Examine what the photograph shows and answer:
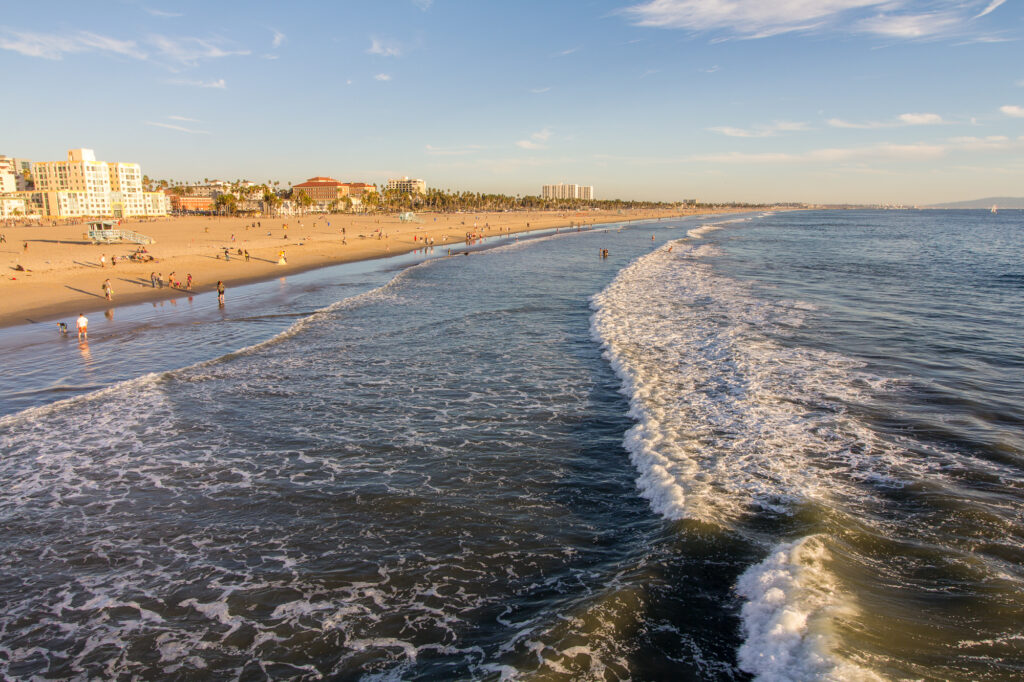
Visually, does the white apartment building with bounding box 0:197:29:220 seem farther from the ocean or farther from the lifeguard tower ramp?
the ocean

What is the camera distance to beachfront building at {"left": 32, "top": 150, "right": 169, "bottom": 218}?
146m

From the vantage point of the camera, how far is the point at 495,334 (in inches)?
916

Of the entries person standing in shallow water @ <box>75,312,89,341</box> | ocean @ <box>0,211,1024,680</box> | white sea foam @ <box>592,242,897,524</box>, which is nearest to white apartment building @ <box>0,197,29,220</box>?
person standing in shallow water @ <box>75,312,89,341</box>

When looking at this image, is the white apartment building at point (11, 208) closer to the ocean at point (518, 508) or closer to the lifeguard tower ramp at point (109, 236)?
the lifeguard tower ramp at point (109, 236)

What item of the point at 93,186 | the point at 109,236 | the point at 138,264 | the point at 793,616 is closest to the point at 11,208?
the point at 93,186

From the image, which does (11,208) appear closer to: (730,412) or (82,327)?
(82,327)

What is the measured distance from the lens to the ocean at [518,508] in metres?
6.67

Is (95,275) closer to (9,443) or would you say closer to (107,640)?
(9,443)

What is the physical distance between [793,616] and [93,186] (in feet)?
678

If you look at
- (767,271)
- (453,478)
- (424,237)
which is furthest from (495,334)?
(424,237)

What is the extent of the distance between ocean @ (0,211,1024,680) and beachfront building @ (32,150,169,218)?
161 metres

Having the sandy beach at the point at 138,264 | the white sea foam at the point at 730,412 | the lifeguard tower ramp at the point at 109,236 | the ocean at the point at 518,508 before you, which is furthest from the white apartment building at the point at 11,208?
the white sea foam at the point at 730,412

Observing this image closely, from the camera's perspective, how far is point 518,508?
977cm

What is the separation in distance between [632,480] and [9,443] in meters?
14.3
